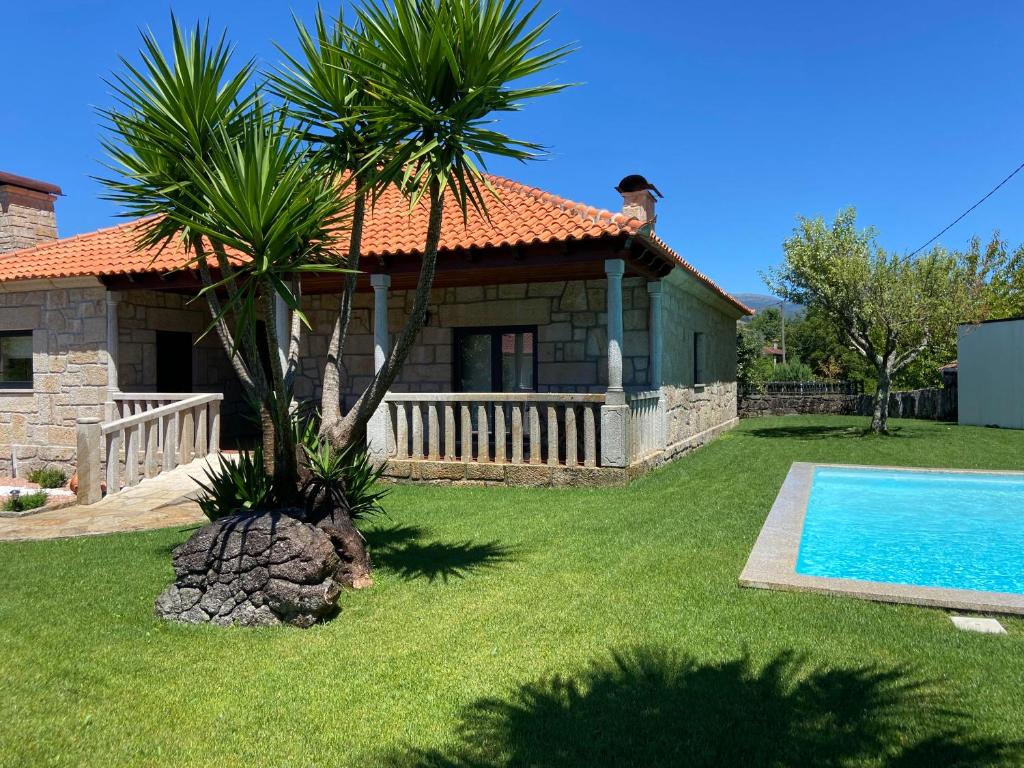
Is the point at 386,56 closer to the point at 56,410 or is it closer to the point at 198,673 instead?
the point at 198,673

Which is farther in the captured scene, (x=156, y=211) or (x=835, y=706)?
(x=156, y=211)

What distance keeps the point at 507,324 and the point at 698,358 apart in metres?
5.44

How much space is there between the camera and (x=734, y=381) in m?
22.0

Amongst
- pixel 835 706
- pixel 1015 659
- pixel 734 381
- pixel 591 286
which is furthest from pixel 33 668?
pixel 734 381

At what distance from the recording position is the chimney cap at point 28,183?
1459 cm

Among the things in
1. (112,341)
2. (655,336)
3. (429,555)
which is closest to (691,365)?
(655,336)

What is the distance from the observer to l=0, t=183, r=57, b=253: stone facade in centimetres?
1502

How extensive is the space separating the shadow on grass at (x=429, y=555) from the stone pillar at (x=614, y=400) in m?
3.42

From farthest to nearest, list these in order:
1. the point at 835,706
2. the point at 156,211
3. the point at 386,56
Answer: the point at 156,211
the point at 386,56
the point at 835,706

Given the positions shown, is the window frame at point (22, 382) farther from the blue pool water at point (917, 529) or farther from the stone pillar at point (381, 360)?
the blue pool water at point (917, 529)

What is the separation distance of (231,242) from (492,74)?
213cm

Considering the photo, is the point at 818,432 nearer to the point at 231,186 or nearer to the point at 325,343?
the point at 325,343

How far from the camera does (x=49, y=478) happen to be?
11.9 m

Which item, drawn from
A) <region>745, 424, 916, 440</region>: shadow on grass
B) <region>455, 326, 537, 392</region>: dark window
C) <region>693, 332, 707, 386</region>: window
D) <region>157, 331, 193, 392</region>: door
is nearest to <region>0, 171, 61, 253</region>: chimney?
<region>157, 331, 193, 392</region>: door
